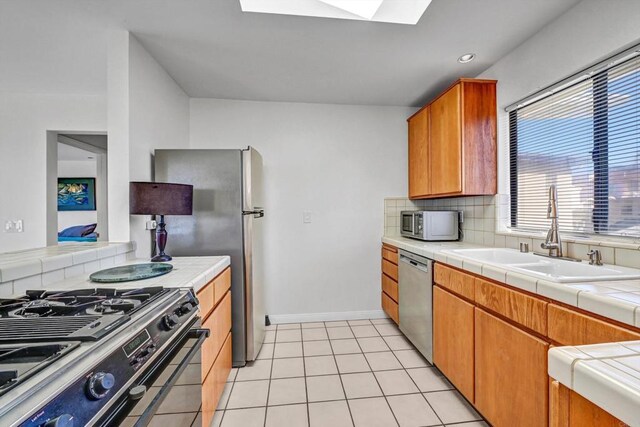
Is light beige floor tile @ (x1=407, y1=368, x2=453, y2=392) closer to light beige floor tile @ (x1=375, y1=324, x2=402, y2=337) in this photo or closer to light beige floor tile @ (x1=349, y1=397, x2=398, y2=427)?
light beige floor tile @ (x1=349, y1=397, x2=398, y2=427)

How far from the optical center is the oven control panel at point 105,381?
504mm

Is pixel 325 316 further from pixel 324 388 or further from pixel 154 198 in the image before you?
pixel 154 198

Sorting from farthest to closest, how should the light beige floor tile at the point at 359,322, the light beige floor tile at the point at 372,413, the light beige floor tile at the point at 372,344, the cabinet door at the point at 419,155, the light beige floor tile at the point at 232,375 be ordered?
the light beige floor tile at the point at 359,322, the cabinet door at the point at 419,155, the light beige floor tile at the point at 372,344, the light beige floor tile at the point at 232,375, the light beige floor tile at the point at 372,413

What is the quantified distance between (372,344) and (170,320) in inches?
80.0

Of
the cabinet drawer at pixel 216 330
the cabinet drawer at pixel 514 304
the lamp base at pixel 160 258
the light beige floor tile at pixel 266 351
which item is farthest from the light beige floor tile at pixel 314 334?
the cabinet drawer at pixel 514 304

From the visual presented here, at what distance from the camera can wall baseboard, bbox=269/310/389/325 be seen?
3068mm

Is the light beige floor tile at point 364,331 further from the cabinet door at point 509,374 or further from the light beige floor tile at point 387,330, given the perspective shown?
the cabinet door at point 509,374

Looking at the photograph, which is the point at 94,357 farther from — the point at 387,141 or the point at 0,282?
the point at 387,141

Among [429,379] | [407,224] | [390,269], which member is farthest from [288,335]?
[407,224]

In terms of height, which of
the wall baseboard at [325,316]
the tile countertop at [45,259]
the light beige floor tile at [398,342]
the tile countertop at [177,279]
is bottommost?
the light beige floor tile at [398,342]

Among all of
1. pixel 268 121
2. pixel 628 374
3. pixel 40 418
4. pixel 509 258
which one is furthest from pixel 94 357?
pixel 268 121

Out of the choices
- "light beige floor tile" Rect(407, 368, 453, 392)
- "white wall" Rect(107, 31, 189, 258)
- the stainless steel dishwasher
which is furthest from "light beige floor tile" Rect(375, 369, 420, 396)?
"white wall" Rect(107, 31, 189, 258)

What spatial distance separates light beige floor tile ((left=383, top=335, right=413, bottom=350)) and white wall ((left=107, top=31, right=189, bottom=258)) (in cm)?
211

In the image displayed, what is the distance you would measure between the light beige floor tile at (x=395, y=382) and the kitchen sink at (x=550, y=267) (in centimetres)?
94
